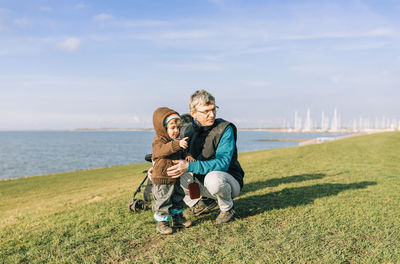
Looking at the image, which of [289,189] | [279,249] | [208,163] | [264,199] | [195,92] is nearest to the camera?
[279,249]

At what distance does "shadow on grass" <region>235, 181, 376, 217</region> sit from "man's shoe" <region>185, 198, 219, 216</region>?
0.52 m

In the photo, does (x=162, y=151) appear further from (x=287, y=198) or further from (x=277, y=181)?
(x=277, y=181)

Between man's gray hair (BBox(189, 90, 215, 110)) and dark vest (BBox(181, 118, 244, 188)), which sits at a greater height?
man's gray hair (BBox(189, 90, 215, 110))

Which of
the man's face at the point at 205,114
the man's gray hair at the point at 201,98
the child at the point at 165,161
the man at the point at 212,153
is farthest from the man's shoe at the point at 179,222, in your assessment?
the man's gray hair at the point at 201,98

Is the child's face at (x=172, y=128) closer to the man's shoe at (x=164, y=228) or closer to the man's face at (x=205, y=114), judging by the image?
the man's face at (x=205, y=114)

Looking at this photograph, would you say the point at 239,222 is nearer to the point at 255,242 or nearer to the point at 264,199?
the point at 255,242

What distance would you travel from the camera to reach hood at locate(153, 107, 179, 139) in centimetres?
379

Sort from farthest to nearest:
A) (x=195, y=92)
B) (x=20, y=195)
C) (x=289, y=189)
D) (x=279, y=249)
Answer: (x=20, y=195) < (x=289, y=189) < (x=195, y=92) < (x=279, y=249)

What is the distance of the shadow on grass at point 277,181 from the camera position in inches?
298

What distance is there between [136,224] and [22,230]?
2103 mm

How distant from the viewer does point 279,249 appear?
3531 millimetres

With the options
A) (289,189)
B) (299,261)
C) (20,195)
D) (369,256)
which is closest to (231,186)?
(299,261)

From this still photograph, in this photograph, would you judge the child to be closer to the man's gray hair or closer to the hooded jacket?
the hooded jacket

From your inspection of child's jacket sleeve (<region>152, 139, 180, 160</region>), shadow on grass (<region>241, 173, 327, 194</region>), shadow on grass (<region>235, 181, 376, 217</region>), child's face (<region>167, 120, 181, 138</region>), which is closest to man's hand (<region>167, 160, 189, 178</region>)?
child's jacket sleeve (<region>152, 139, 180, 160</region>)
